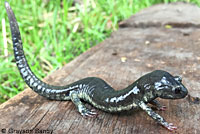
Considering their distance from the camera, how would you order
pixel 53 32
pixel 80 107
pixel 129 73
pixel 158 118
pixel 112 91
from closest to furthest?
pixel 158 118
pixel 80 107
pixel 112 91
pixel 129 73
pixel 53 32

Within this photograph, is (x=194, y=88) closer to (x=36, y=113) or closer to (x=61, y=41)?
(x=36, y=113)

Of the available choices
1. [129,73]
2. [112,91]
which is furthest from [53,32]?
[112,91]

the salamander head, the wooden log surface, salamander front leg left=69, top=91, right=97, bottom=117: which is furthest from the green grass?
the salamander head

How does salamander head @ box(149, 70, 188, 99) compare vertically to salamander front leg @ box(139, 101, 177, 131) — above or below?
Result: above

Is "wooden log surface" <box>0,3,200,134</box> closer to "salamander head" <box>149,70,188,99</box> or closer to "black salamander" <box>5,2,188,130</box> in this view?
"black salamander" <box>5,2,188,130</box>

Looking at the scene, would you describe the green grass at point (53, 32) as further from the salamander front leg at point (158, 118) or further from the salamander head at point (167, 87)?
the salamander head at point (167, 87)

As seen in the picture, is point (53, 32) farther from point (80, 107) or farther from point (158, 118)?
point (158, 118)
